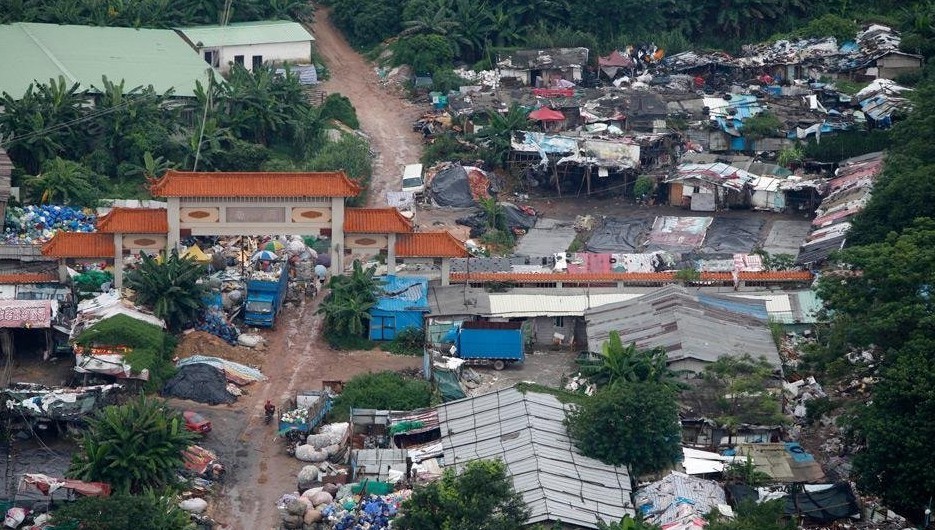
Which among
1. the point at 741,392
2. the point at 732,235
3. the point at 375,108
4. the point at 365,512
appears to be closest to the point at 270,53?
the point at 375,108

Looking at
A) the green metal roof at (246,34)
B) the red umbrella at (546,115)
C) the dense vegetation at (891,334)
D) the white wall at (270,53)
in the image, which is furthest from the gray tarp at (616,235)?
the green metal roof at (246,34)

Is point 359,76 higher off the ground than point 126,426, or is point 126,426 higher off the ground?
point 359,76

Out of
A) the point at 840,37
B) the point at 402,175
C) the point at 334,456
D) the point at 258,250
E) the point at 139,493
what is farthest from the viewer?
the point at 840,37

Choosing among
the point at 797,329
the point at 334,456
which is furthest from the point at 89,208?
the point at 797,329

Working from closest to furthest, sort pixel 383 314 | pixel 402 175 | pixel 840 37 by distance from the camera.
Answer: pixel 383 314
pixel 402 175
pixel 840 37

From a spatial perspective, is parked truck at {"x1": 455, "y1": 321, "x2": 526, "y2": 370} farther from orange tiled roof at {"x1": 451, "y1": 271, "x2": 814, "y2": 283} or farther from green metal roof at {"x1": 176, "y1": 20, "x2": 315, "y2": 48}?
green metal roof at {"x1": 176, "y1": 20, "x2": 315, "y2": 48}

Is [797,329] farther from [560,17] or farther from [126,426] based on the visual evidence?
[560,17]
